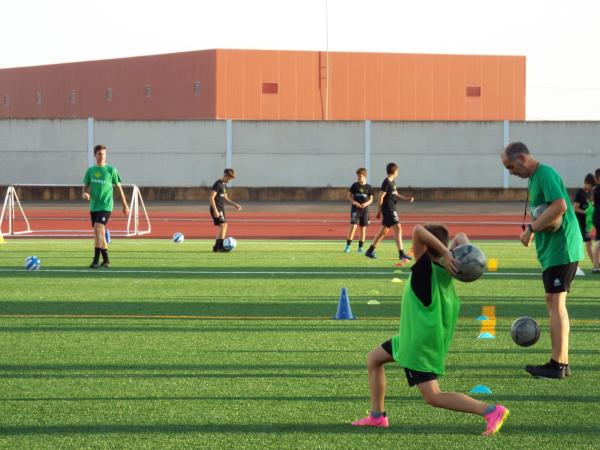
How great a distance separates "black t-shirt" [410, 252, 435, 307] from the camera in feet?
19.9

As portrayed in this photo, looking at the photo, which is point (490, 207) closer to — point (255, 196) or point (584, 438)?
point (255, 196)

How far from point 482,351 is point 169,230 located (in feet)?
77.3

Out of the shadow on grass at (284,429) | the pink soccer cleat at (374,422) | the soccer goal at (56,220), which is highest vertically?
the pink soccer cleat at (374,422)

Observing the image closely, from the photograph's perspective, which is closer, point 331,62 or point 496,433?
point 496,433

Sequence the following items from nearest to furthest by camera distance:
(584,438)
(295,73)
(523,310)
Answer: (584,438) < (523,310) < (295,73)

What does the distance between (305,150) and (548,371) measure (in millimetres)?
41396

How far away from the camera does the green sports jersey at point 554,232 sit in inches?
324

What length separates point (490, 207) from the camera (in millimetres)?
45156

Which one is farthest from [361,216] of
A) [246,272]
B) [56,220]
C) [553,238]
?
[56,220]

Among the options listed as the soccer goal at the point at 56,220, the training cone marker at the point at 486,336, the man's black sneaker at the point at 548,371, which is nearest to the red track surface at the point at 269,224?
the soccer goal at the point at 56,220

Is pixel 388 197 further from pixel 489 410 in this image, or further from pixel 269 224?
pixel 269 224

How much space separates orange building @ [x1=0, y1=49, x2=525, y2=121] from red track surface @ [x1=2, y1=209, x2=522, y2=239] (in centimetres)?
2130

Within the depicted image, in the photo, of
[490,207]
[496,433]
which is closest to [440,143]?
[490,207]

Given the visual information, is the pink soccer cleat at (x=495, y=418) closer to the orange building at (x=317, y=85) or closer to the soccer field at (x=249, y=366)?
the soccer field at (x=249, y=366)
